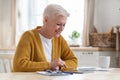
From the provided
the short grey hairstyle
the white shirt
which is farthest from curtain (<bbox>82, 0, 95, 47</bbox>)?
the short grey hairstyle

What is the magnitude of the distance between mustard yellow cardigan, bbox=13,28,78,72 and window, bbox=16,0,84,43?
247 cm

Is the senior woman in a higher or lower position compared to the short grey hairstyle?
lower

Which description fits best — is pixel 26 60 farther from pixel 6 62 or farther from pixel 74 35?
pixel 74 35

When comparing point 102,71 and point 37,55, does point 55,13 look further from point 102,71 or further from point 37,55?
point 102,71

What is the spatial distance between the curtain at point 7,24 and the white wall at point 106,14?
1361 millimetres

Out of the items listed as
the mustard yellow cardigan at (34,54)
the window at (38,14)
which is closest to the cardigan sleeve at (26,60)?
the mustard yellow cardigan at (34,54)

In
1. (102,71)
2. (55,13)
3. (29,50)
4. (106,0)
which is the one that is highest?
(106,0)

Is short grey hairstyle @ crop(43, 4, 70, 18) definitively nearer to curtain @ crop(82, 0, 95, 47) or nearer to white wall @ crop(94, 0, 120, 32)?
curtain @ crop(82, 0, 95, 47)

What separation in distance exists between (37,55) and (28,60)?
0.12m

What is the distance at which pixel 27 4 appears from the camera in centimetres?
472

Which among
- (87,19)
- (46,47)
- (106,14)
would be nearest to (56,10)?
(46,47)

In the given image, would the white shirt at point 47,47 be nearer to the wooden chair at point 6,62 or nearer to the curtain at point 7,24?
A: the wooden chair at point 6,62

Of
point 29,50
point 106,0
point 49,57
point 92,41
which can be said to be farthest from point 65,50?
point 106,0

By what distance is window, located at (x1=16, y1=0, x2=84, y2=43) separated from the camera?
185 inches
